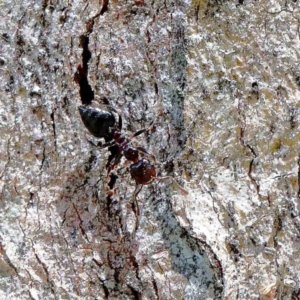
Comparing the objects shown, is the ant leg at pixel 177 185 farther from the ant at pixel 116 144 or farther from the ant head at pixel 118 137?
the ant head at pixel 118 137

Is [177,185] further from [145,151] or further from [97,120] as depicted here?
[97,120]

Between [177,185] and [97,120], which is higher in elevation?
[97,120]

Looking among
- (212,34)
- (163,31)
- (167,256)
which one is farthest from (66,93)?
(167,256)

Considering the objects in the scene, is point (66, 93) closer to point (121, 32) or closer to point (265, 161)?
point (121, 32)

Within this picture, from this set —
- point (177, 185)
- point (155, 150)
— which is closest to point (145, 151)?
point (155, 150)

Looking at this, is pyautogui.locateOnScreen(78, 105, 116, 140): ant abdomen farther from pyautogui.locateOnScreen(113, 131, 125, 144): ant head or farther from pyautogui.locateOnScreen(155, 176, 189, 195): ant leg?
pyautogui.locateOnScreen(155, 176, 189, 195): ant leg

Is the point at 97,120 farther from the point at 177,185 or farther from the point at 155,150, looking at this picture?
the point at 177,185
